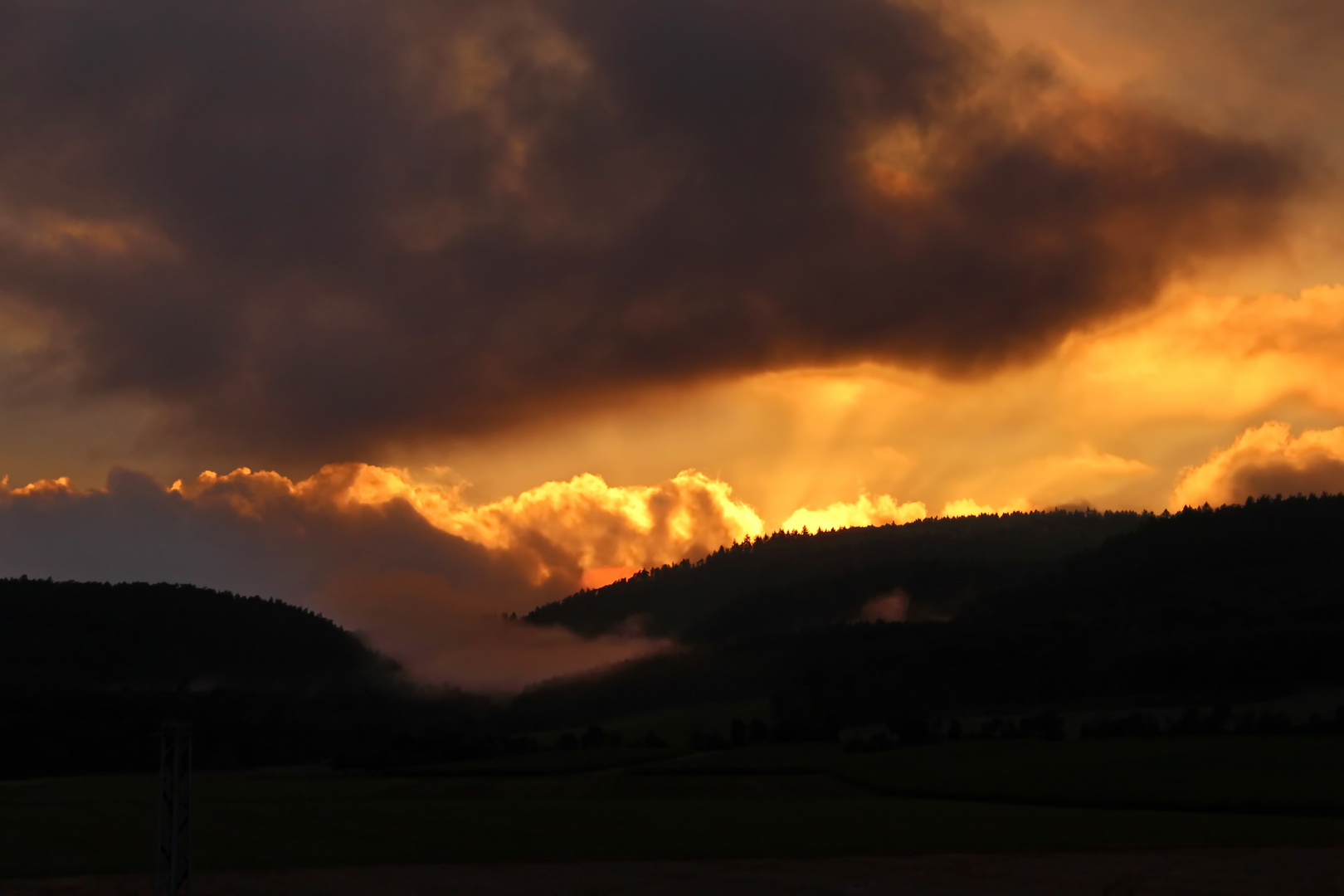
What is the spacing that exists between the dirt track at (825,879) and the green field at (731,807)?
17.1ft

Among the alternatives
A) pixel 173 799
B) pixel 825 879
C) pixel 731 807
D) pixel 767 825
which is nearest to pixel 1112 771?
pixel 731 807

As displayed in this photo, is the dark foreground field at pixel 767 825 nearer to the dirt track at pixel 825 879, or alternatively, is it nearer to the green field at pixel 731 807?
the dirt track at pixel 825 879

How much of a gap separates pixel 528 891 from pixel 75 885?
22593mm

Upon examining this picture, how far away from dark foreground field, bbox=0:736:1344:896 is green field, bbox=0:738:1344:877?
42cm

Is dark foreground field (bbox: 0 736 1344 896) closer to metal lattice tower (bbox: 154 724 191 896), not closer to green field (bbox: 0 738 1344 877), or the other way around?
green field (bbox: 0 738 1344 877)

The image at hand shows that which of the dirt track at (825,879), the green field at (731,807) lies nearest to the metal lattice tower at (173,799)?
the dirt track at (825,879)

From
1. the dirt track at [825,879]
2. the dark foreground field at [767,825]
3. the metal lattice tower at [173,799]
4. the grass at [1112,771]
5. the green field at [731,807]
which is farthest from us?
the grass at [1112,771]

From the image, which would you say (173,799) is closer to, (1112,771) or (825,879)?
(825,879)

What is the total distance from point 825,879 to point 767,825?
101ft

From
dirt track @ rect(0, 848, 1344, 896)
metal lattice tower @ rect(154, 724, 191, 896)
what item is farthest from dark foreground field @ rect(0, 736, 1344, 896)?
metal lattice tower @ rect(154, 724, 191, 896)

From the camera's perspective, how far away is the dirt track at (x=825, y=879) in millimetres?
62562

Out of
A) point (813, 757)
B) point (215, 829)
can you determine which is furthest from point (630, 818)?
point (813, 757)

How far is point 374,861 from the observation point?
7656 cm

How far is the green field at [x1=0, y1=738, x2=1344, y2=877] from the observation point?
3253 inches
